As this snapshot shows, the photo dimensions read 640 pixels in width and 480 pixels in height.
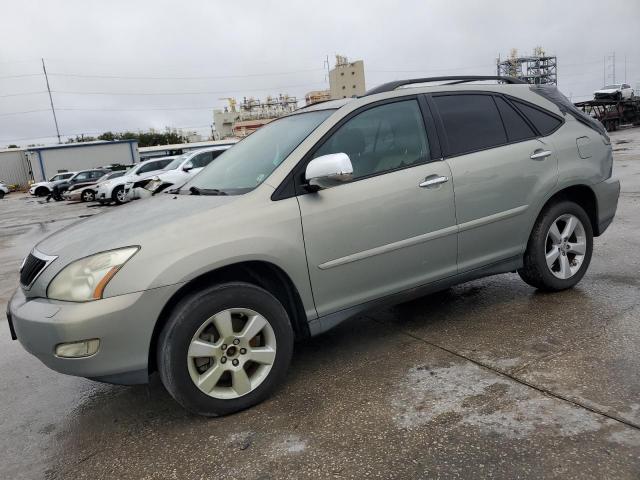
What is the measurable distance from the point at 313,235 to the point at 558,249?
7.41ft

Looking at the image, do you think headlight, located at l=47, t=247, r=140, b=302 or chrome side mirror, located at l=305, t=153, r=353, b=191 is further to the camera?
chrome side mirror, located at l=305, t=153, r=353, b=191

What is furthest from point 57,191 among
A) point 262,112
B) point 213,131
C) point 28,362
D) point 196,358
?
point 213,131

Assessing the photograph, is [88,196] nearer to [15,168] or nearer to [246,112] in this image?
[15,168]

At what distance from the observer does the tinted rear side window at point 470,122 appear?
3.63 meters

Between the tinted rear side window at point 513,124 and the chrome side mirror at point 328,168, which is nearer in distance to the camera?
the chrome side mirror at point 328,168

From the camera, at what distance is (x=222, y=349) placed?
2.71 meters

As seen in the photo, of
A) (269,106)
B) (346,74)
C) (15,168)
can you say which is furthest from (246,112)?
(15,168)

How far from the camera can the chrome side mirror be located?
9.33 ft

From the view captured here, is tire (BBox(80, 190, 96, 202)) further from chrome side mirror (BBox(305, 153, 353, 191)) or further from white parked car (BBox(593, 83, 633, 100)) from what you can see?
white parked car (BBox(593, 83, 633, 100))

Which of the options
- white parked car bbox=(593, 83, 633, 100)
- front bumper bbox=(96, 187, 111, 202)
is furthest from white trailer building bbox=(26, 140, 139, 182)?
white parked car bbox=(593, 83, 633, 100)

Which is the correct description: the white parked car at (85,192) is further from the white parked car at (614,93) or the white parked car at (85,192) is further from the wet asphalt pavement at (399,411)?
the white parked car at (614,93)

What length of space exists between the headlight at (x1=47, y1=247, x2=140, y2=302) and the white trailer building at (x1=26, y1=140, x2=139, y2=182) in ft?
157

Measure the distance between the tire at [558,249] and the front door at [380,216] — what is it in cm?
88

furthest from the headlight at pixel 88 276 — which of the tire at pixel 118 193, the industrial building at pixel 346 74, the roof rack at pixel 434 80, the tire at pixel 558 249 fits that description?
the industrial building at pixel 346 74
